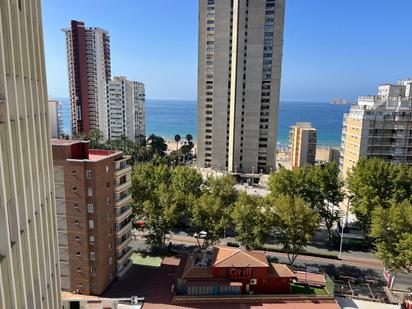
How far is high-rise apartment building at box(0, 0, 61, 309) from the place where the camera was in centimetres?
1043

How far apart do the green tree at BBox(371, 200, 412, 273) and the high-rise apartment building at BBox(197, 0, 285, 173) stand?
166 feet

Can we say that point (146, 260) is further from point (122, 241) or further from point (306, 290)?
point (306, 290)

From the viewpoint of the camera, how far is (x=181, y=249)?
43406 mm

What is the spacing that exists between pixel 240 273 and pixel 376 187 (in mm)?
26108

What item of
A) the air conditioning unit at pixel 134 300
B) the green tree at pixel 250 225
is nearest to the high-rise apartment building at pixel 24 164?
the air conditioning unit at pixel 134 300

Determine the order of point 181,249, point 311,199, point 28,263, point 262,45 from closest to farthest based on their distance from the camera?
point 28,263
point 181,249
point 311,199
point 262,45

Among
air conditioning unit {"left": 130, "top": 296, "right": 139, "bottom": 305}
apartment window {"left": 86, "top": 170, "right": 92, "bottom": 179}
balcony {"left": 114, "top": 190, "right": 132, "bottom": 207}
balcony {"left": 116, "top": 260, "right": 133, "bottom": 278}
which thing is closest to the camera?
apartment window {"left": 86, "top": 170, "right": 92, "bottom": 179}

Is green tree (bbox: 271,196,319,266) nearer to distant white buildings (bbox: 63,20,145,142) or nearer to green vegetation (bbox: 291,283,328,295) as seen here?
green vegetation (bbox: 291,283,328,295)

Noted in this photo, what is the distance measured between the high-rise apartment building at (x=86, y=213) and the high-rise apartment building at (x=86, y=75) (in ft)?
312

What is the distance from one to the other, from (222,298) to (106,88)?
343 ft

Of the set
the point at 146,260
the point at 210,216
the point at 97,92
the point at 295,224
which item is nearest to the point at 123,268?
the point at 146,260

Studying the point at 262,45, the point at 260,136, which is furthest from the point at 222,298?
the point at 262,45

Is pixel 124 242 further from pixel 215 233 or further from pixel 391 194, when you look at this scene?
pixel 391 194

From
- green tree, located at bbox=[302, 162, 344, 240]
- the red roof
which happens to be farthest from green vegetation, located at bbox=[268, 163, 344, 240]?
the red roof
